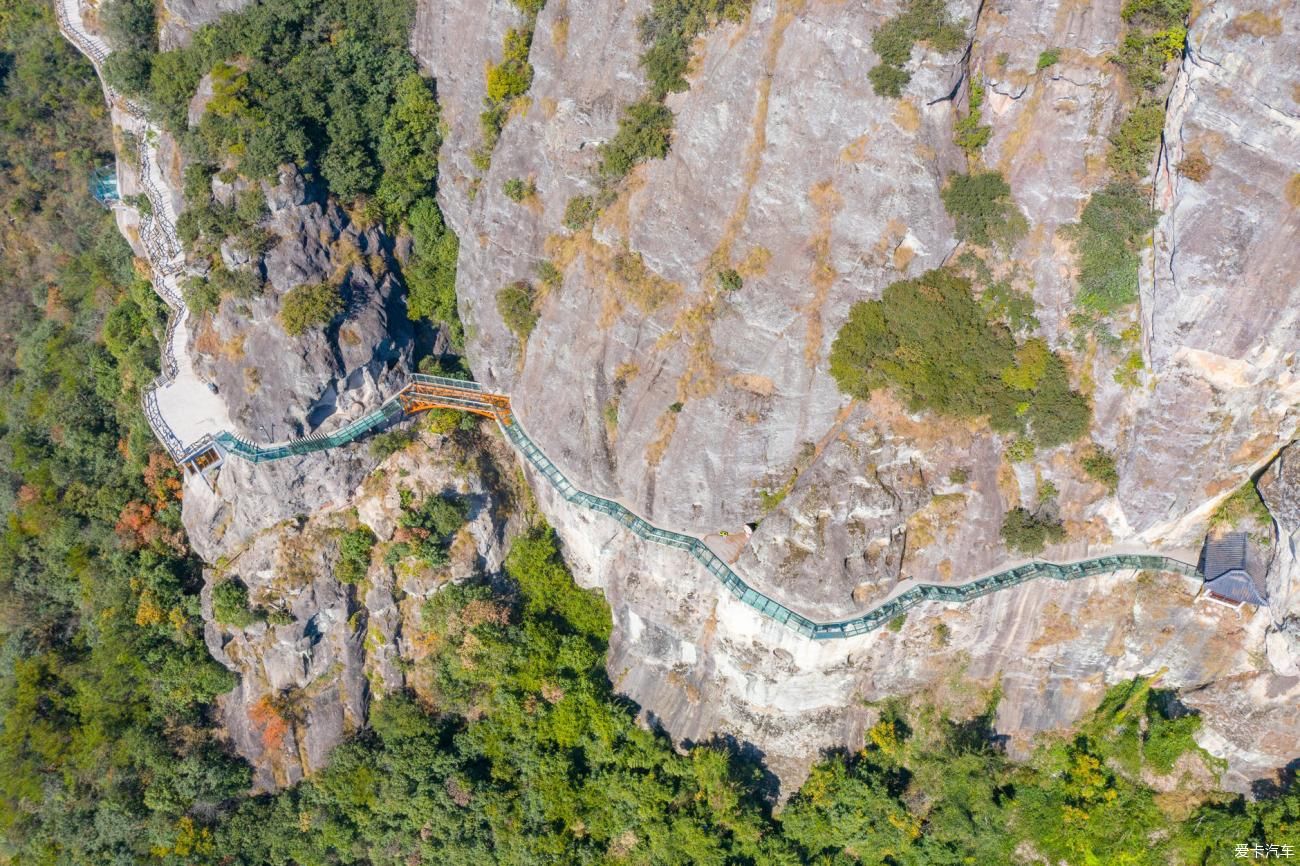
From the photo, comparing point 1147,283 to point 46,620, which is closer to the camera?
point 1147,283

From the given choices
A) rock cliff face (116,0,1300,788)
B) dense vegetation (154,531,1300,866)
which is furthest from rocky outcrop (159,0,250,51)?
dense vegetation (154,531,1300,866)

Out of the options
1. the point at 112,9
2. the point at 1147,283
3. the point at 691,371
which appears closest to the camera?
the point at 1147,283

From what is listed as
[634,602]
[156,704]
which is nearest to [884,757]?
[634,602]

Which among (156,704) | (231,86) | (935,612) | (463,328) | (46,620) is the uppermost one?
(231,86)

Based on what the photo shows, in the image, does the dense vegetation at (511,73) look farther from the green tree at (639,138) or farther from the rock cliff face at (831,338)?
the green tree at (639,138)

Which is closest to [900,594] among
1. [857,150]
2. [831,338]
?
[831,338]

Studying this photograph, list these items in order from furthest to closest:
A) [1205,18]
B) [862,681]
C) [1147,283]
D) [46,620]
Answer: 1. [46,620]
2. [862,681]
3. [1147,283]
4. [1205,18]

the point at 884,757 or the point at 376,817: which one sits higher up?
the point at 884,757

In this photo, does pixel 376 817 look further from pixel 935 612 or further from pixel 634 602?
pixel 935 612
